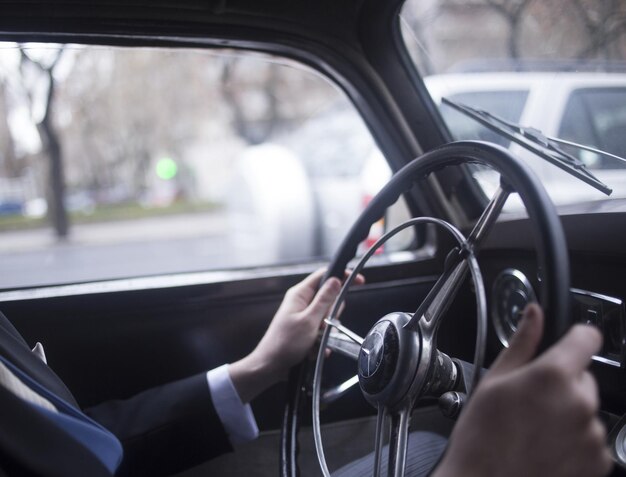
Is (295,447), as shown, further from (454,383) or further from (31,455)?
(31,455)

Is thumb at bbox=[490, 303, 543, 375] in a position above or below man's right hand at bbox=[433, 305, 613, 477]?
above

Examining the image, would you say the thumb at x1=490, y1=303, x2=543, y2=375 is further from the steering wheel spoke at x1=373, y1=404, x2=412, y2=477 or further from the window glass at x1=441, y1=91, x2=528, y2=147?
the window glass at x1=441, y1=91, x2=528, y2=147

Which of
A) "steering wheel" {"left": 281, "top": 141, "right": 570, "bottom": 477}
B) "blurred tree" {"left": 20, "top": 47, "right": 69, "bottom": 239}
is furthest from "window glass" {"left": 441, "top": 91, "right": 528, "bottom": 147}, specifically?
"blurred tree" {"left": 20, "top": 47, "right": 69, "bottom": 239}

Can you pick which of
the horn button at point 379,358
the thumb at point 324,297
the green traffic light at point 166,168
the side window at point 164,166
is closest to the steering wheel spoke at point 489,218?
the horn button at point 379,358

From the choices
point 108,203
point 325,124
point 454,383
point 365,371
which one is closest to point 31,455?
point 365,371

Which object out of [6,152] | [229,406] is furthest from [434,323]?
[6,152]

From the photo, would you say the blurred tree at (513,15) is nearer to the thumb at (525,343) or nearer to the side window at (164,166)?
the side window at (164,166)

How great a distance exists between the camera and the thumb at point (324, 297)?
1.46 m

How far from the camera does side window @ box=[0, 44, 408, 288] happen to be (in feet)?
11.5

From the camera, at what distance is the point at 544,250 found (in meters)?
0.88

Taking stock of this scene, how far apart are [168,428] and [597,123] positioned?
56.4 inches

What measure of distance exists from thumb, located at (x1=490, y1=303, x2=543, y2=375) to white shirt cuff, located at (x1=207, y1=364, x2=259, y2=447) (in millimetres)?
865

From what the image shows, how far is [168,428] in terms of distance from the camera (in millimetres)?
1474

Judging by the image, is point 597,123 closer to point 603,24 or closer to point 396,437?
point 603,24
